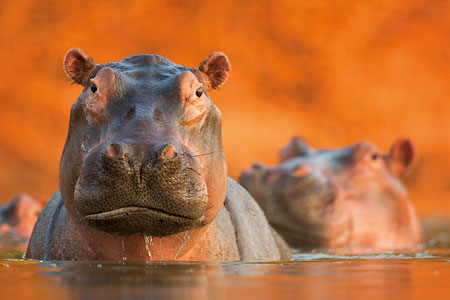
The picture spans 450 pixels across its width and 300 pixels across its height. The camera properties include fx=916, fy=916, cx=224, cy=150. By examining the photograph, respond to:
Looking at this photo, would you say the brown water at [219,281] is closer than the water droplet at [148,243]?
Yes

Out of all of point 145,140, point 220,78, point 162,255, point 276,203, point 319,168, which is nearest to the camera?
point 145,140

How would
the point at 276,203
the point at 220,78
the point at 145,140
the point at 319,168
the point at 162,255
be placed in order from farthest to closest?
the point at 319,168 → the point at 276,203 → the point at 220,78 → the point at 162,255 → the point at 145,140

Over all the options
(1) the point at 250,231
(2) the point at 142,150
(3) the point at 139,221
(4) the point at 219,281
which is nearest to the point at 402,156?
(1) the point at 250,231

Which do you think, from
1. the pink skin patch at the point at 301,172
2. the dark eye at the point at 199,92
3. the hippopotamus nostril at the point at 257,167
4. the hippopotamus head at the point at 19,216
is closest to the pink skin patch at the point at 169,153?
the dark eye at the point at 199,92

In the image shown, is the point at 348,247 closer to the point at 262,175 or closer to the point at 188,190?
the point at 262,175

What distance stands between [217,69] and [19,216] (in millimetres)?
5822

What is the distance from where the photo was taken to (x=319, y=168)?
1002 centimetres

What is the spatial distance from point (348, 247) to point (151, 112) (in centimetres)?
487

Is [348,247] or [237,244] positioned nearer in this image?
[237,244]

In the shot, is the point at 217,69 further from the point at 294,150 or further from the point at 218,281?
the point at 294,150

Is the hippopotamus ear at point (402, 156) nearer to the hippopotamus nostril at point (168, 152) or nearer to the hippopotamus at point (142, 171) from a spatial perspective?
the hippopotamus at point (142, 171)

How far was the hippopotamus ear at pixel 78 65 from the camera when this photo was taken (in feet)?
18.5

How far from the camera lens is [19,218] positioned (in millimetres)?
11047

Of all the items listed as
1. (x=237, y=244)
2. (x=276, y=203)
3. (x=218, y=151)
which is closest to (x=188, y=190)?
(x=218, y=151)
